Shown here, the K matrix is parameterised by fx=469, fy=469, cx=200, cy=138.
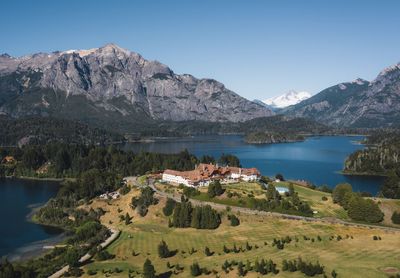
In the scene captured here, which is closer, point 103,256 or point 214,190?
point 103,256

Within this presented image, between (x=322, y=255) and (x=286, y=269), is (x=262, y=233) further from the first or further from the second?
(x=286, y=269)

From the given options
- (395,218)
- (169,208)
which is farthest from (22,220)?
(395,218)

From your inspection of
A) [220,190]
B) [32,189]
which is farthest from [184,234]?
[32,189]

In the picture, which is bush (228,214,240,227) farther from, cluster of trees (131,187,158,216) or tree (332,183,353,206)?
tree (332,183,353,206)

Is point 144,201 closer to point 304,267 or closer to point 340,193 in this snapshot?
point 340,193

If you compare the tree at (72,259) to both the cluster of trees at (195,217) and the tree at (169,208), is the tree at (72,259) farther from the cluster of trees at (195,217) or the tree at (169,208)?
the tree at (169,208)

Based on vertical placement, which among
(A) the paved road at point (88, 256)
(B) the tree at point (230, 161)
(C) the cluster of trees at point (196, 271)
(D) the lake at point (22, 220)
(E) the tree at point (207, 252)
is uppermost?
(B) the tree at point (230, 161)

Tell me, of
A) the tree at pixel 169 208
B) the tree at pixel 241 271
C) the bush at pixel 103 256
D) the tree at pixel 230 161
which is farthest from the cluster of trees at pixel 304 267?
the tree at pixel 230 161
